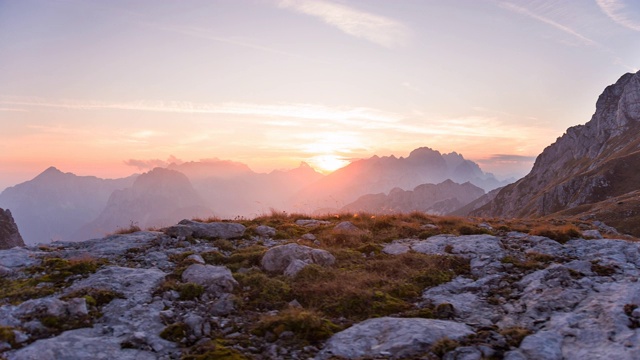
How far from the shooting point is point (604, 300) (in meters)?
9.09

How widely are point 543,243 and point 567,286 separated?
5.81 meters

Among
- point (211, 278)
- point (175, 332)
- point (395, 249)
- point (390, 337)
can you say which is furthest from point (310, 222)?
point (390, 337)

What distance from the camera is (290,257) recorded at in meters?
13.5

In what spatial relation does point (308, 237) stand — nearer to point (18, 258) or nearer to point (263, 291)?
point (263, 291)

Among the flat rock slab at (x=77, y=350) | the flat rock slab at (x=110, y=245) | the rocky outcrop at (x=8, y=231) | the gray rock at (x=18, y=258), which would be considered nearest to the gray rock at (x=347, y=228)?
the flat rock slab at (x=110, y=245)

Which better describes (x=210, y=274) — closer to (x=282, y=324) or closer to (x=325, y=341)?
(x=282, y=324)

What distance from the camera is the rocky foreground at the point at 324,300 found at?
7.76 metres

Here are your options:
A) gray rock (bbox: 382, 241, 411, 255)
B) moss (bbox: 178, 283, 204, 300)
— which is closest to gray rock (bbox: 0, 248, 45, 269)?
moss (bbox: 178, 283, 204, 300)

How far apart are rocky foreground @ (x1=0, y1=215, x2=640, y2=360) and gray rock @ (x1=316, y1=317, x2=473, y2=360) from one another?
1.3 inches

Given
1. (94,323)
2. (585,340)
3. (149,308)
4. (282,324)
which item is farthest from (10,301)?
(585,340)

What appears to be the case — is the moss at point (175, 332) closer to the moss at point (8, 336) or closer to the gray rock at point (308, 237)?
the moss at point (8, 336)

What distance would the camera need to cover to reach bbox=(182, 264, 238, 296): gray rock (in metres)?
11.1

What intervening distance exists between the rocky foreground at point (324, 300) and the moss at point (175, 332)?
0.09 ft

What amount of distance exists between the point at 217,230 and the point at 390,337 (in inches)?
467
